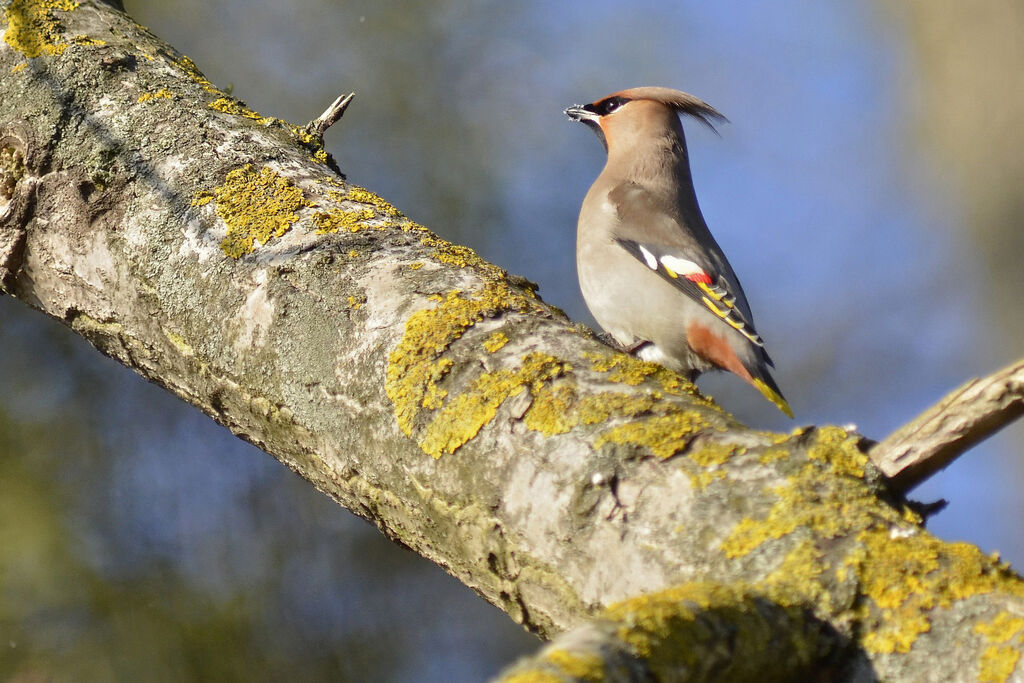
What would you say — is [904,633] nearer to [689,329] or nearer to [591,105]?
[689,329]

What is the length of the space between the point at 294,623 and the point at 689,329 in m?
2.31

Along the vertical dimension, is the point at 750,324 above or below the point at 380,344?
above

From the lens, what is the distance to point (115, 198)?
2254 millimetres

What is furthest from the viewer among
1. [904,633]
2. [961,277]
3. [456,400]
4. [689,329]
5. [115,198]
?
[961,277]

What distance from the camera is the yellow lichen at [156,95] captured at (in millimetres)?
2390

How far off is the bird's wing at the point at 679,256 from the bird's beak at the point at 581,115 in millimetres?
913

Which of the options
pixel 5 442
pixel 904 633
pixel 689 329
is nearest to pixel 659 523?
pixel 904 633

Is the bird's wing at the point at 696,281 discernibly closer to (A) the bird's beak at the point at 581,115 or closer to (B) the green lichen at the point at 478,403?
(A) the bird's beak at the point at 581,115

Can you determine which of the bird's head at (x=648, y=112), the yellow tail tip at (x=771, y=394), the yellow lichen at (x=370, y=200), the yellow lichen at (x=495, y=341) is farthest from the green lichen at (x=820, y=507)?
the bird's head at (x=648, y=112)

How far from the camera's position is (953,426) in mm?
1437

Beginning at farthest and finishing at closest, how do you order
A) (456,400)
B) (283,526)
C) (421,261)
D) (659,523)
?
(283,526)
(421,261)
(456,400)
(659,523)

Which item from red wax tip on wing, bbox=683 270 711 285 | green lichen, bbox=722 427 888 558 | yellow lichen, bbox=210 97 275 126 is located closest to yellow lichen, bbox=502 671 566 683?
green lichen, bbox=722 427 888 558

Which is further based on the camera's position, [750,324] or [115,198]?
[750,324]

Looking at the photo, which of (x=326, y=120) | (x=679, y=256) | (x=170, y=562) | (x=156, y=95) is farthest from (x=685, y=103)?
(x=170, y=562)
